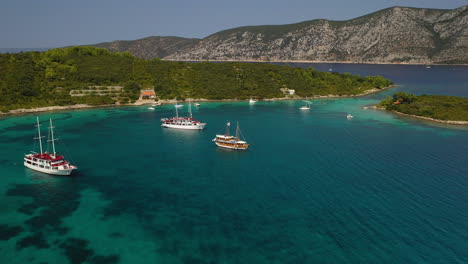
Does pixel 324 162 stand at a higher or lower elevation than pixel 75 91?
lower

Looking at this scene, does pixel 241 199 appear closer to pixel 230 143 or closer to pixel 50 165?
pixel 230 143

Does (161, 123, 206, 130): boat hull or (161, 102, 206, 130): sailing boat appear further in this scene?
(161, 102, 206, 130): sailing boat

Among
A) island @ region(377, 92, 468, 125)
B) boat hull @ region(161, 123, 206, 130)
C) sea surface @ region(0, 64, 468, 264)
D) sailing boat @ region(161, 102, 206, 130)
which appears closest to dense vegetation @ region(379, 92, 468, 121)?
island @ region(377, 92, 468, 125)

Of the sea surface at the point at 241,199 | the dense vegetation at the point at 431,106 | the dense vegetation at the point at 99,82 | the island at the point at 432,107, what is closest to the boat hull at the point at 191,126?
the sea surface at the point at 241,199

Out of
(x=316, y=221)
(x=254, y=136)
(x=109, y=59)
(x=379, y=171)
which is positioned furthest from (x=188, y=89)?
(x=316, y=221)

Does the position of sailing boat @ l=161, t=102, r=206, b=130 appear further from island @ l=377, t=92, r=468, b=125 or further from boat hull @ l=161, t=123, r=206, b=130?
island @ l=377, t=92, r=468, b=125

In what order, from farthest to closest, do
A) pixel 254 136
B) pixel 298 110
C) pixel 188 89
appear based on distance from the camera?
pixel 188 89 → pixel 298 110 → pixel 254 136

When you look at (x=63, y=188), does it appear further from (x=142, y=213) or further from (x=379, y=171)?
(x=379, y=171)
